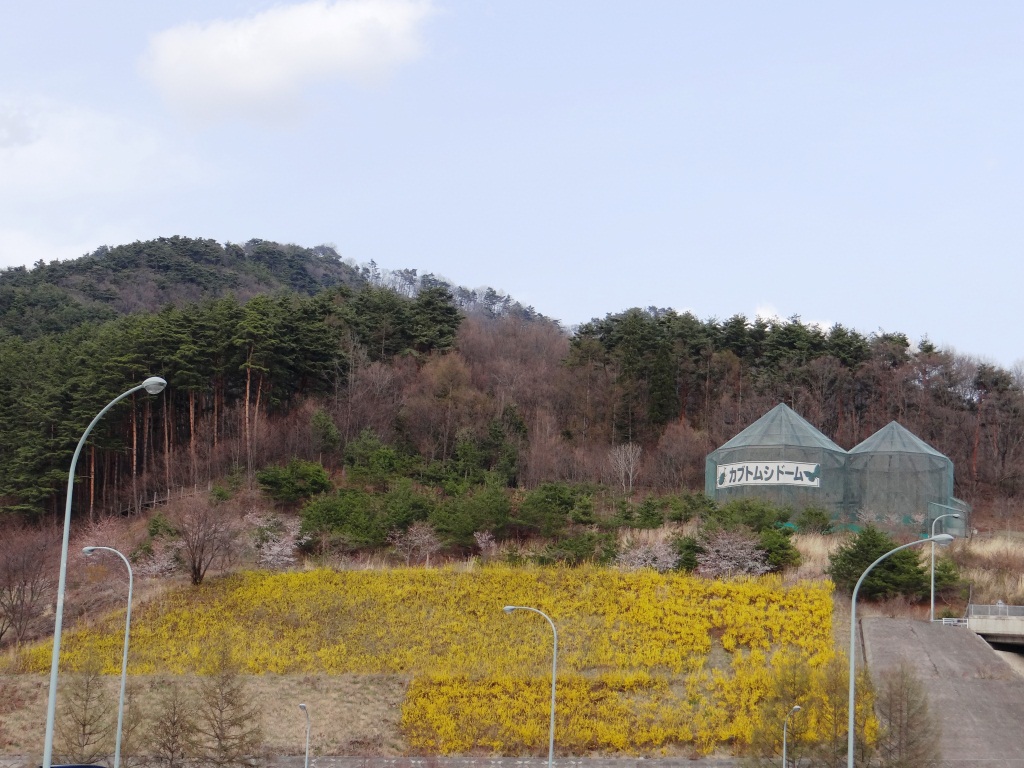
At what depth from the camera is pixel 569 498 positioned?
46500 millimetres

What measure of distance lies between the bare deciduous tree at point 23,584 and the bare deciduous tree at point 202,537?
A: 15.5 feet

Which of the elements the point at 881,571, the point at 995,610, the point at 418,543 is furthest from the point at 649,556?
the point at 995,610

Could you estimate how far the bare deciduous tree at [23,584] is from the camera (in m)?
38.1

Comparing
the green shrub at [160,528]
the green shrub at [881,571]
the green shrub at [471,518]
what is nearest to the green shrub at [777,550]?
the green shrub at [881,571]

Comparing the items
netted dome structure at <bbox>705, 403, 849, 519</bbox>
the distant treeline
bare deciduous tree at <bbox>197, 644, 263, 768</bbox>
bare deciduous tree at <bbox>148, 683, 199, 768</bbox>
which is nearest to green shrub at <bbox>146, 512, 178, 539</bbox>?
the distant treeline

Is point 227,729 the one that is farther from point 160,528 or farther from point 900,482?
point 900,482

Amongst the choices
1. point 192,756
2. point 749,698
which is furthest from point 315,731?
point 749,698

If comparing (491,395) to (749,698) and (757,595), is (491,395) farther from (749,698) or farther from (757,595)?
(749,698)

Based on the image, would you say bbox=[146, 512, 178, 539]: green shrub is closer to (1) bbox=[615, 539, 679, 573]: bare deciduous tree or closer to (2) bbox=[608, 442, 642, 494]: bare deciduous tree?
(1) bbox=[615, 539, 679, 573]: bare deciduous tree

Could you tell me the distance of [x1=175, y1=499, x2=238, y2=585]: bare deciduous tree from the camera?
4044cm

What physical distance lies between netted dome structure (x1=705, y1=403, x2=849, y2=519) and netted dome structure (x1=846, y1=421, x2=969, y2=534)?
2.60 ft

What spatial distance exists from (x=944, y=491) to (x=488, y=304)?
101 meters

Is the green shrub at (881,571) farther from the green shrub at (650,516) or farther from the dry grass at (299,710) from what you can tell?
the dry grass at (299,710)

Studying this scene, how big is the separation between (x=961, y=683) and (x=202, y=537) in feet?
80.5
